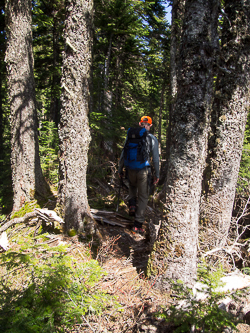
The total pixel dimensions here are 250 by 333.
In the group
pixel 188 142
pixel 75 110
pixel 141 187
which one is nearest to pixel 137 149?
pixel 141 187

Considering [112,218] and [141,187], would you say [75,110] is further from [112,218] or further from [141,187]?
[112,218]

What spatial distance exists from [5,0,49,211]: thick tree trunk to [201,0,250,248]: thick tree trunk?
455 centimetres

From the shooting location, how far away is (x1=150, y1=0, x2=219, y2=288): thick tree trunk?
2.72 meters

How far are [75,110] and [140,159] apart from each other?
182cm

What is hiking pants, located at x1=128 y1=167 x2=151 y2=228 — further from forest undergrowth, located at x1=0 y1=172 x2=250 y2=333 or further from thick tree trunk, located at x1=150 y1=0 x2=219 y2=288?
thick tree trunk, located at x1=150 y1=0 x2=219 y2=288

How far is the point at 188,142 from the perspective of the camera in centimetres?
284

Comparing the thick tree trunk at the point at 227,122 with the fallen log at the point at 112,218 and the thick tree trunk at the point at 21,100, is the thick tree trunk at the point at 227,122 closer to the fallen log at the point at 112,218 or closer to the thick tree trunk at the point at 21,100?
the fallen log at the point at 112,218

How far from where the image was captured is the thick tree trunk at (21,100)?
5.52 m

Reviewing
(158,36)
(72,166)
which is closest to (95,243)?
(72,166)

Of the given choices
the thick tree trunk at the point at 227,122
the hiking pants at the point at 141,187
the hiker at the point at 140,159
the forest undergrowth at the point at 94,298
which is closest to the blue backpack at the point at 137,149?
the hiker at the point at 140,159

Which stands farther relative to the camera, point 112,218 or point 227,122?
point 112,218

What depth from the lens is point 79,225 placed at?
175 inches

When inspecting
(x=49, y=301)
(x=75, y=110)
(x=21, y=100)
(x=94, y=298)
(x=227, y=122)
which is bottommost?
(x=94, y=298)

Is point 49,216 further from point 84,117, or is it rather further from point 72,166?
point 84,117
